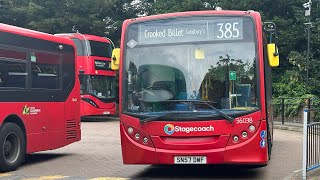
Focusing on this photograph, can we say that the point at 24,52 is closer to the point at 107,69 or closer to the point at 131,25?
the point at 131,25

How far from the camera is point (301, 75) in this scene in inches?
1077

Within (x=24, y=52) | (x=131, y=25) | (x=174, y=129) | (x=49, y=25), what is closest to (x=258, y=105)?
(x=174, y=129)

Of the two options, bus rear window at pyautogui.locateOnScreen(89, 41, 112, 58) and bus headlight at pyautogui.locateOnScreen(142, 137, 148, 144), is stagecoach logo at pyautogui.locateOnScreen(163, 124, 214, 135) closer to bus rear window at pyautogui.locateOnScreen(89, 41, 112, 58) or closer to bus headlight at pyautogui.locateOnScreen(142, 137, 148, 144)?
bus headlight at pyautogui.locateOnScreen(142, 137, 148, 144)

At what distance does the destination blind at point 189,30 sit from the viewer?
912 cm

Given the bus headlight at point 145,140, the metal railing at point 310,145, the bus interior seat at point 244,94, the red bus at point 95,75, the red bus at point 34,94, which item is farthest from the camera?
the red bus at point 95,75

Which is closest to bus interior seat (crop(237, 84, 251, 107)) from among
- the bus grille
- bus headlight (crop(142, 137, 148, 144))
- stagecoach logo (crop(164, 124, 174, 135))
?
stagecoach logo (crop(164, 124, 174, 135))

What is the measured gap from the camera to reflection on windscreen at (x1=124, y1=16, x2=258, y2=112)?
351 inches

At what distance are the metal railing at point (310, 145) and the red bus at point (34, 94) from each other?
592 centimetres

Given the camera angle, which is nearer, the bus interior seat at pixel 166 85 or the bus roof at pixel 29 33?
the bus interior seat at pixel 166 85

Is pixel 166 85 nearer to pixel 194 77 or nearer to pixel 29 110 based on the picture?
pixel 194 77

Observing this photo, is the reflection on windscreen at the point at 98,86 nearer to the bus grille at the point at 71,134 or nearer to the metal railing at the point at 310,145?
the bus grille at the point at 71,134

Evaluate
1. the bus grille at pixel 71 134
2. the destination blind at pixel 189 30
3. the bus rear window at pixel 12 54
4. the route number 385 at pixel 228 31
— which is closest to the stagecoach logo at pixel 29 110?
the bus rear window at pixel 12 54

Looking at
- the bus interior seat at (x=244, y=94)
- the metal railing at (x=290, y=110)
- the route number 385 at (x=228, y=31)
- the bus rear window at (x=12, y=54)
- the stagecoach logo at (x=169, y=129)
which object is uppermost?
the route number 385 at (x=228, y=31)

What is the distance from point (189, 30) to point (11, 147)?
4.66 m
